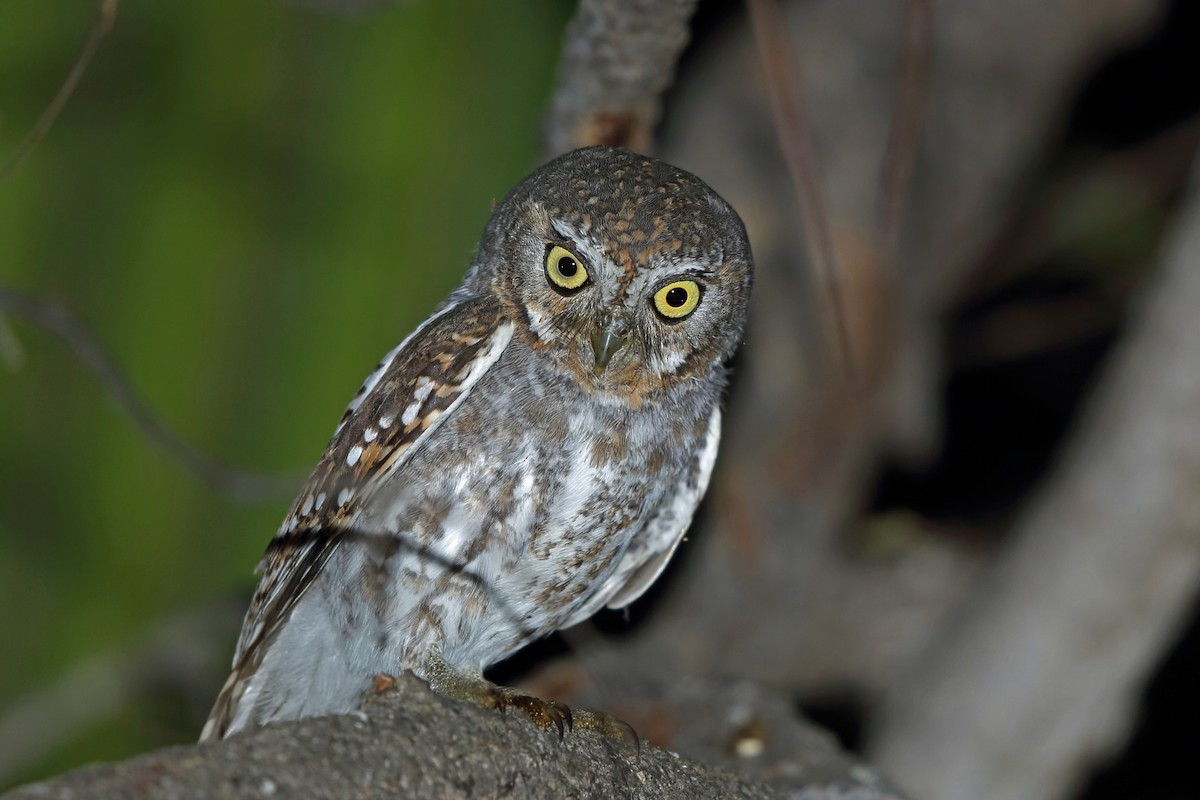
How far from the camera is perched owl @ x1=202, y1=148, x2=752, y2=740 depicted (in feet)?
10.3

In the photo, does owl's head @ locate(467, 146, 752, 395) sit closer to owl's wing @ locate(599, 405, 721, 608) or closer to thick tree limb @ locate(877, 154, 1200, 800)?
owl's wing @ locate(599, 405, 721, 608)

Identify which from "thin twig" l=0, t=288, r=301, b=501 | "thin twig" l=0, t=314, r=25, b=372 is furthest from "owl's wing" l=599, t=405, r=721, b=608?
"thin twig" l=0, t=314, r=25, b=372

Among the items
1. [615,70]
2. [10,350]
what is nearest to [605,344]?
[615,70]

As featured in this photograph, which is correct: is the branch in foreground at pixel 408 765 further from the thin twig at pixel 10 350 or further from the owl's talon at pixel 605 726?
the thin twig at pixel 10 350

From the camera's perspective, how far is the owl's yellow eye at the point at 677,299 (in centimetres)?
323

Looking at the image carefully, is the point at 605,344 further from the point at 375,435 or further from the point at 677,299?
the point at 375,435

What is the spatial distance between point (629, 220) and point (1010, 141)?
3.45m

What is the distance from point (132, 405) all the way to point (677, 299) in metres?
1.48

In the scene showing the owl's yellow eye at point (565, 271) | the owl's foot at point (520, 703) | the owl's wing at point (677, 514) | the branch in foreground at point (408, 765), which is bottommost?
the owl's foot at point (520, 703)

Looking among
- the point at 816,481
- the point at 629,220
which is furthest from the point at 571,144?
the point at 816,481

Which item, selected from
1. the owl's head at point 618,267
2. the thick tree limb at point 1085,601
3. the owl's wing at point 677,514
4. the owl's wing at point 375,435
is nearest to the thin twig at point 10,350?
the owl's wing at point 375,435

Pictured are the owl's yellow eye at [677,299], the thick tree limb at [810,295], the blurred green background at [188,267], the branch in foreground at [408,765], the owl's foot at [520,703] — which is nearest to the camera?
the branch in foreground at [408,765]

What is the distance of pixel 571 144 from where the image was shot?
3.88m

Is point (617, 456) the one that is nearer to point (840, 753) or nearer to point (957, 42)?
point (840, 753)
